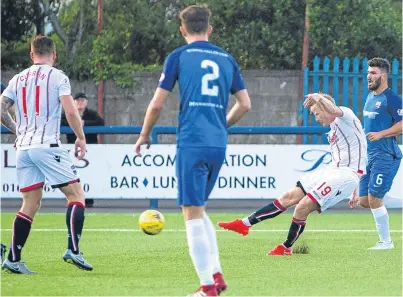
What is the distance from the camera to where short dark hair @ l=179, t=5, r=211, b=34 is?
29.1ft

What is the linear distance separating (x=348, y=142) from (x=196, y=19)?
432 centimetres

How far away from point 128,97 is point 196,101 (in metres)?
16.4

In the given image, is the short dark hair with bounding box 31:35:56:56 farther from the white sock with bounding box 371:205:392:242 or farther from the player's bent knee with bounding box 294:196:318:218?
the white sock with bounding box 371:205:392:242

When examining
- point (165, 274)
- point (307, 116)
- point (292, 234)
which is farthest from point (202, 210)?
point (307, 116)

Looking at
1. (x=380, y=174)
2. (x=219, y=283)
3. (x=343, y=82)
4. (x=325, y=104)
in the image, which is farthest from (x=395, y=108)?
(x=343, y=82)

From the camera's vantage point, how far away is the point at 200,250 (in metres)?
8.69

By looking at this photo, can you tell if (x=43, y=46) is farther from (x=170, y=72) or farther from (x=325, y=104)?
(x=325, y=104)

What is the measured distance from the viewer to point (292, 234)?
41.1 ft

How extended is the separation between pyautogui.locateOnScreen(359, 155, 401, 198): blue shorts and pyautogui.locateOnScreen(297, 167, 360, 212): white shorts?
94 cm

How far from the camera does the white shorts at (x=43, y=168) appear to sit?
10773mm

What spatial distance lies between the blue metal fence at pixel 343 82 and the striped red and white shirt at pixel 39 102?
1275 cm

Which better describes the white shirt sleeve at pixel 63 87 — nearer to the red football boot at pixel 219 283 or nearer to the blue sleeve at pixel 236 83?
the blue sleeve at pixel 236 83

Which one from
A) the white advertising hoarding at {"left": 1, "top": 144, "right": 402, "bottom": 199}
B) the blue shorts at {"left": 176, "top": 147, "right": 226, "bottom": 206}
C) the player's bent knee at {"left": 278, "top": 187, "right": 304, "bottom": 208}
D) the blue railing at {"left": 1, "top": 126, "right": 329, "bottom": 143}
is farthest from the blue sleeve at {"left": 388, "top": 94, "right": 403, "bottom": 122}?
the blue railing at {"left": 1, "top": 126, "right": 329, "bottom": 143}

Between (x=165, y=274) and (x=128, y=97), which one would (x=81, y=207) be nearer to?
(x=165, y=274)
